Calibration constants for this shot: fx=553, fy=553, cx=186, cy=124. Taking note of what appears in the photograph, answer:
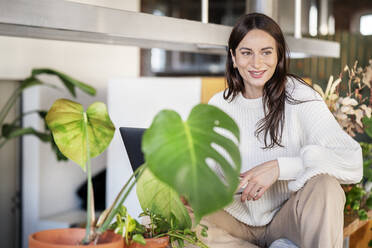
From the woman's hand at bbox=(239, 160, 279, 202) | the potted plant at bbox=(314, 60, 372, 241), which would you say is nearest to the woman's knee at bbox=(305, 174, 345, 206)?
the woman's hand at bbox=(239, 160, 279, 202)

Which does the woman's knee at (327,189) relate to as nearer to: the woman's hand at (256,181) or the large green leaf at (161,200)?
the woman's hand at (256,181)

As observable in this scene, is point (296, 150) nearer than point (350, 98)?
Yes

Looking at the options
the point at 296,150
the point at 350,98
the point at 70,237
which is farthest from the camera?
the point at 350,98

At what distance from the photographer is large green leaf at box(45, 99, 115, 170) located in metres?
1.21

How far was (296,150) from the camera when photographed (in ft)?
5.69

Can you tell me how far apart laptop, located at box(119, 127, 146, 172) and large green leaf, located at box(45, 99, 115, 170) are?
1.25 feet

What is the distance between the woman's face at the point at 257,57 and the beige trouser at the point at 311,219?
1.32ft

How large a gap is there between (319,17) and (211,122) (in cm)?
687

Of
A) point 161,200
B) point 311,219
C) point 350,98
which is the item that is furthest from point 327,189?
point 350,98

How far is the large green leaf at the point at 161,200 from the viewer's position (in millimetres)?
1331

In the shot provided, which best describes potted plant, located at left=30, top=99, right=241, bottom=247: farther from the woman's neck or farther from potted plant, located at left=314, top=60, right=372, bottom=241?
potted plant, located at left=314, top=60, right=372, bottom=241

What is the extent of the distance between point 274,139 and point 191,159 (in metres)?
0.82

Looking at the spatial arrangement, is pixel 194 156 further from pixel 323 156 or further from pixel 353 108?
pixel 353 108

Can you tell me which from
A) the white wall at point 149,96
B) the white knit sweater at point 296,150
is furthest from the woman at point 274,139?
the white wall at point 149,96
